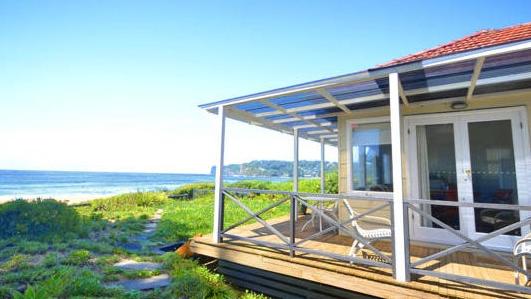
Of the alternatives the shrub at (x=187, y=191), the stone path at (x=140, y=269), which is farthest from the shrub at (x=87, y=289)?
the shrub at (x=187, y=191)

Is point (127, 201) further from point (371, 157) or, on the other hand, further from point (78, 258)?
point (371, 157)

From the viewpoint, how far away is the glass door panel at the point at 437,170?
418 cm

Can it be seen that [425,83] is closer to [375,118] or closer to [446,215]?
[375,118]

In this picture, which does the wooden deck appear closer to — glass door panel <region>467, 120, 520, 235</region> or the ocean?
glass door panel <region>467, 120, 520, 235</region>

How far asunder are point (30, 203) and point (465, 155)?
974cm

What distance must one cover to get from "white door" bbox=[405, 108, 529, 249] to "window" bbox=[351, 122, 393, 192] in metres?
0.39

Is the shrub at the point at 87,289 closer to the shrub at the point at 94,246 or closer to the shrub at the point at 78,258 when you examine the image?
the shrub at the point at 78,258

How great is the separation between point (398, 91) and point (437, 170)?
6.79ft

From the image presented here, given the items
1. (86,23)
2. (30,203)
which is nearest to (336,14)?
(86,23)

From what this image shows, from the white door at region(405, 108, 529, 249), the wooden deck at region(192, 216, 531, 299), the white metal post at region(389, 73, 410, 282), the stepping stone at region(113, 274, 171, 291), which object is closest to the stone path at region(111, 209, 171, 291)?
the stepping stone at region(113, 274, 171, 291)

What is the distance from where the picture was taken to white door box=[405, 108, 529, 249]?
379cm

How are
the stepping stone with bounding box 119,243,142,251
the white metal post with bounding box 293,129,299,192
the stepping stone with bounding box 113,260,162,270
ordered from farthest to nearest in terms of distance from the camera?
1. the white metal post with bounding box 293,129,299,192
2. the stepping stone with bounding box 119,243,142,251
3. the stepping stone with bounding box 113,260,162,270

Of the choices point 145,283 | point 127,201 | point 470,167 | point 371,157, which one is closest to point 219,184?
point 145,283

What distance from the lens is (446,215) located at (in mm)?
4207
